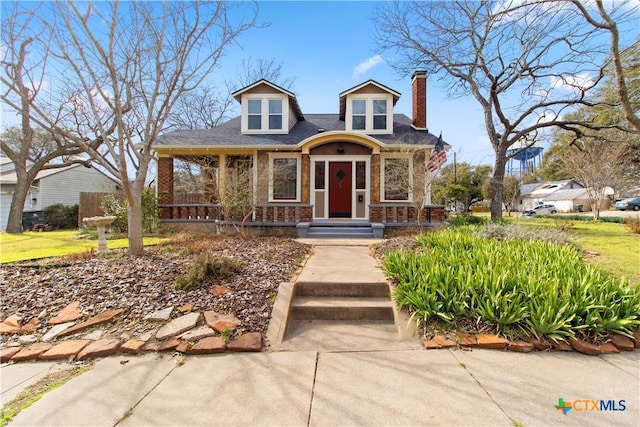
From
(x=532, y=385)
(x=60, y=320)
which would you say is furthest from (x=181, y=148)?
(x=532, y=385)

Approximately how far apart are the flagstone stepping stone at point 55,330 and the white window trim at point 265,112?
1017 centimetres

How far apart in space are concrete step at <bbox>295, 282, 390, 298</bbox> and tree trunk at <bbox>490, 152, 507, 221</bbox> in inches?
458

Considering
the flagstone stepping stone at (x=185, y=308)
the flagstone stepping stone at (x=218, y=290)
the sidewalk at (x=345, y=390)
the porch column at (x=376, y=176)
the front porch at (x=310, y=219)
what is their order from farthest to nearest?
1. the porch column at (x=376, y=176)
2. the front porch at (x=310, y=219)
3. the flagstone stepping stone at (x=218, y=290)
4. the flagstone stepping stone at (x=185, y=308)
5. the sidewalk at (x=345, y=390)

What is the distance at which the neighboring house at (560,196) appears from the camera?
3638cm

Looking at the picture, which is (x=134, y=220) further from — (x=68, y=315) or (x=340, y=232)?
(x=340, y=232)

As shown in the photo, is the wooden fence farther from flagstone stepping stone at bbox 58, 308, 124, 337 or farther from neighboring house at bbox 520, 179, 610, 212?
neighboring house at bbox 520, 179, 610, 212

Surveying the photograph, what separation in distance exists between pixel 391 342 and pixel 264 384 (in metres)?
1.54

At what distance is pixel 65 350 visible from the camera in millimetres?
3207

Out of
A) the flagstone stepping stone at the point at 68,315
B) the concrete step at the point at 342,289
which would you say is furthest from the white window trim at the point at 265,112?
the flagstone stepping stone at the point at 68,315

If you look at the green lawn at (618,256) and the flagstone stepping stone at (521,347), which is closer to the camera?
the flagstone stepping stone at (521,347)

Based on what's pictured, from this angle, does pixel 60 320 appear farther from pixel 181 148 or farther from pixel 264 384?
pixel 181 148

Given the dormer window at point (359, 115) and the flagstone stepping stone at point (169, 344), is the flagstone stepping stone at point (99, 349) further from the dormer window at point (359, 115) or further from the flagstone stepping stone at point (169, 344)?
the dormer window at point (359, 115)

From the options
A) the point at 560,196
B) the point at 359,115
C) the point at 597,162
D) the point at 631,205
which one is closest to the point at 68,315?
the point at 359,115

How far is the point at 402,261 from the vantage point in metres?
4.99
